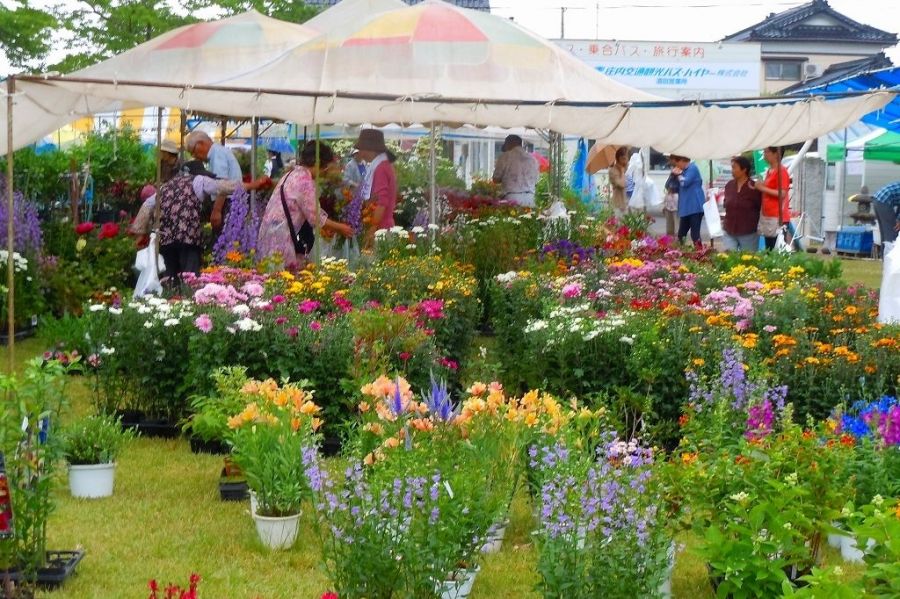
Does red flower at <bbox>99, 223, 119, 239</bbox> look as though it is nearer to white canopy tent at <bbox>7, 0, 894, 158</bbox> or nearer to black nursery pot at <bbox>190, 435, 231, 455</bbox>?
white canopy tent at <bbox>7, 0, 894, 158</bbox>

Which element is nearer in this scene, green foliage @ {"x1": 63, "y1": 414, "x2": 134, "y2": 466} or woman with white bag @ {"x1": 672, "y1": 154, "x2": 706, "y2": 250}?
green foliage @ {"x1": 63, "y1": 414, "x2": 134, "y2": 466}

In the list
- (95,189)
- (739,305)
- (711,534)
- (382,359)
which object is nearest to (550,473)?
(711,534)

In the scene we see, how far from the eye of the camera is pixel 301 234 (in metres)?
10.1

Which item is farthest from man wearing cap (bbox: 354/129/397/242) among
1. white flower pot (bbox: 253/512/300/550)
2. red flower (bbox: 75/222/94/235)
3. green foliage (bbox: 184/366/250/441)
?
white flower pot (bbox: 253/512/300/550)

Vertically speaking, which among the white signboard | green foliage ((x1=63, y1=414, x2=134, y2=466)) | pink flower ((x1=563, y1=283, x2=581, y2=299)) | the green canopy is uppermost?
the white signboard

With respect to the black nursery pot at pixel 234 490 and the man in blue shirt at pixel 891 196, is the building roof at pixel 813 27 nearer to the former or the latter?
the man in blue shirt at pixel 891 196

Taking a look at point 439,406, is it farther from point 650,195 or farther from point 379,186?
point 650,195

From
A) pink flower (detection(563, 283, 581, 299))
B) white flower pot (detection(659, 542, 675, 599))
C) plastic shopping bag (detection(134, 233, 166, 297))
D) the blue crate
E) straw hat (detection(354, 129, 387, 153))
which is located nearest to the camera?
white flower pot (detection(659, 542, 675, 599))

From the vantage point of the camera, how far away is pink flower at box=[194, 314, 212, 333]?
7090mm

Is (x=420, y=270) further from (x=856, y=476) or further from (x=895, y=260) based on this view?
(x=856, y=476)

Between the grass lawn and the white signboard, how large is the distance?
23.3 meters

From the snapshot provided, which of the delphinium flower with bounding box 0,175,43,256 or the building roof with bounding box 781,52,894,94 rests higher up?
the building roof with bounding box 781,52,894,94

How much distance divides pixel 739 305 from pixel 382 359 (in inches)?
80.4

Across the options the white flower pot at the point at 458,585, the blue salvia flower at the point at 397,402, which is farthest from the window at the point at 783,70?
the white flower pot at the point at 458,585
